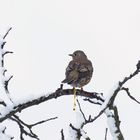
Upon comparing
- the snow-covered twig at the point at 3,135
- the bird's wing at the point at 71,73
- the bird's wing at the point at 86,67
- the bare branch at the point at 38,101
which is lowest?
the snow-covered twig at the point at 3,135

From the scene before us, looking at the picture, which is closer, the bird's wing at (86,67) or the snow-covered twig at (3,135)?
the snow-covered twig at (3,135)

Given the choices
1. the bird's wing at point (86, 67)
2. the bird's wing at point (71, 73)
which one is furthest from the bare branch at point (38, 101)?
the bird's wing at point (86, 67)

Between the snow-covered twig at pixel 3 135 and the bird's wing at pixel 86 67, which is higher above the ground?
the bird's wing at pixel 86 67

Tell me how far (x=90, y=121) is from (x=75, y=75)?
5.55 m

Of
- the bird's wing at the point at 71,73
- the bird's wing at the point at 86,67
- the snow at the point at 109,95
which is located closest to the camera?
the snow at the point at 109,95

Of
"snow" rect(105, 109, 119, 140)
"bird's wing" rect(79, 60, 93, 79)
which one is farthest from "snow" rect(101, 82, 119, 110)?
"bird's wing" rect(79, 60, 93, 79)

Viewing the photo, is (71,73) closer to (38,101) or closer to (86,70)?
(86,70)

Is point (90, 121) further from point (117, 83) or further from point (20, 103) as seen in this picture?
point (20, 103)

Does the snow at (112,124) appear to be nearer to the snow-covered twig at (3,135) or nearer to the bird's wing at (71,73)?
the snow-covered twig at (3,135)

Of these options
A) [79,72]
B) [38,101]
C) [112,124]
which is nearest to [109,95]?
[112,124]

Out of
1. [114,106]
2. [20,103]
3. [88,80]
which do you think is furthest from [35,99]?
[88,80]

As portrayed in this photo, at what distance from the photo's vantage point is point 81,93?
536 cm

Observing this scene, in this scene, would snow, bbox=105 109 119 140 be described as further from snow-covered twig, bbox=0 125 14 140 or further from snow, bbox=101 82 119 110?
snow-covered twig, bbox=0 125 14 140

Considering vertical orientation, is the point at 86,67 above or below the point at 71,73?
above
